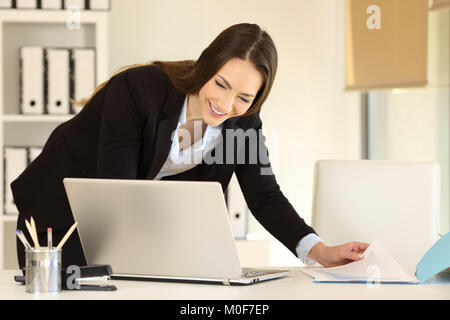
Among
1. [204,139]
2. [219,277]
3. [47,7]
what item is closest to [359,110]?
[47,7]

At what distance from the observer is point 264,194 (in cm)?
178

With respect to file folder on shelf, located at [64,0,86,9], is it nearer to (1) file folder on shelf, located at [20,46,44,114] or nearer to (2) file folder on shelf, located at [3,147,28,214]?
(1) file folder on shelf, located at [20,46,44,114]

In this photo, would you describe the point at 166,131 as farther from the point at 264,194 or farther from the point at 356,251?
the point at 356,251

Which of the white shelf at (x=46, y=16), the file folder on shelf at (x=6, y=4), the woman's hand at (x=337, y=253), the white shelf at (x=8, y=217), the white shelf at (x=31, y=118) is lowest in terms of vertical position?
the white shelf at (x=8, y=217)

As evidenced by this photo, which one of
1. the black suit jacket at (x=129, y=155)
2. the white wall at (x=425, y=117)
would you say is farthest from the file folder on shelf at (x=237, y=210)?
the black suit jacket at (x=129, y=155)

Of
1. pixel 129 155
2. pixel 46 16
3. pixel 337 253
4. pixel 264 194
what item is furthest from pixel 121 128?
pixel 46 16

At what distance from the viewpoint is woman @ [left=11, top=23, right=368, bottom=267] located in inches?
63.6

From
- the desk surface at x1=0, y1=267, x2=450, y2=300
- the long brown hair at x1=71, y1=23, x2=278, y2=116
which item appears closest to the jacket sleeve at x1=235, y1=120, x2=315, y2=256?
the long brown hair at x1=71, y1=23, x2=278, y2=116

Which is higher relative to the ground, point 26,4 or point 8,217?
point 26,4

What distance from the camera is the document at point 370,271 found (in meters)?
1.49

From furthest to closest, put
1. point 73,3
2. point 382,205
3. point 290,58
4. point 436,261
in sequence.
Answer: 1. point 290,58
2. point 73,3
3. point 382,205
4. point 436,261

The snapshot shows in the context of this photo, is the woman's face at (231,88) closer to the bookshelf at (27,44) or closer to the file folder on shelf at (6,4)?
the bookshelf at (27,44)

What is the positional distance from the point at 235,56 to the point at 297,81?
243 centimetres
